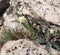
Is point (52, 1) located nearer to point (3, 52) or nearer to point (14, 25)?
point (14, 25)

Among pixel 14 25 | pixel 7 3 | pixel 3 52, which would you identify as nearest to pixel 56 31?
pixel 14 25

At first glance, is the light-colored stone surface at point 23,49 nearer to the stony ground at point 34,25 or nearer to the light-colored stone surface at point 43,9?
the stony ground at point 34,25

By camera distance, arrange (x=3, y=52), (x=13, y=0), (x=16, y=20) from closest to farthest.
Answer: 1. (x=3, y=52)
2. (x=16, y=20)
3. (x=13, y=0)

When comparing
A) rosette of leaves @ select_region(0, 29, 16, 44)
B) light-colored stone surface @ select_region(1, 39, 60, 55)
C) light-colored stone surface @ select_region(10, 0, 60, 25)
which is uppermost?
light-colored stone surface @ select_region(10, 0, 60, 25)

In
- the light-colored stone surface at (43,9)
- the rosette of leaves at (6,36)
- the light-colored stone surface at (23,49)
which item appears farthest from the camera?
the rosette of leaves at (6,36)

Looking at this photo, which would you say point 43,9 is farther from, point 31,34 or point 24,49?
point 24,49

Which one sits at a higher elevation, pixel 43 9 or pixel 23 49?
pixel 43 9

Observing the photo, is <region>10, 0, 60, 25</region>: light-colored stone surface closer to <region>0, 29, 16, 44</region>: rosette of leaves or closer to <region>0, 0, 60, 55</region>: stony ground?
<region>0, 0, 60, 55</region>: stony ground

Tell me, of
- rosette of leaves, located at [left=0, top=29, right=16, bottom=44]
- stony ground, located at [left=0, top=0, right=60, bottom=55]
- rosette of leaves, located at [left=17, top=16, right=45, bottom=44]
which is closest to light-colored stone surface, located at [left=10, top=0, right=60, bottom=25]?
stony ground, located at [left=0, top=0, right=60, bottom=55]

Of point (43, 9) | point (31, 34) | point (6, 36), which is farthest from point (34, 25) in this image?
point (6, 36)

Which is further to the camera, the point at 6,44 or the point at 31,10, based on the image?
the point at 31,10

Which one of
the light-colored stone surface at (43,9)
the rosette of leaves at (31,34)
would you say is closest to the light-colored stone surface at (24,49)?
the rosette of leaves at (31,34)
